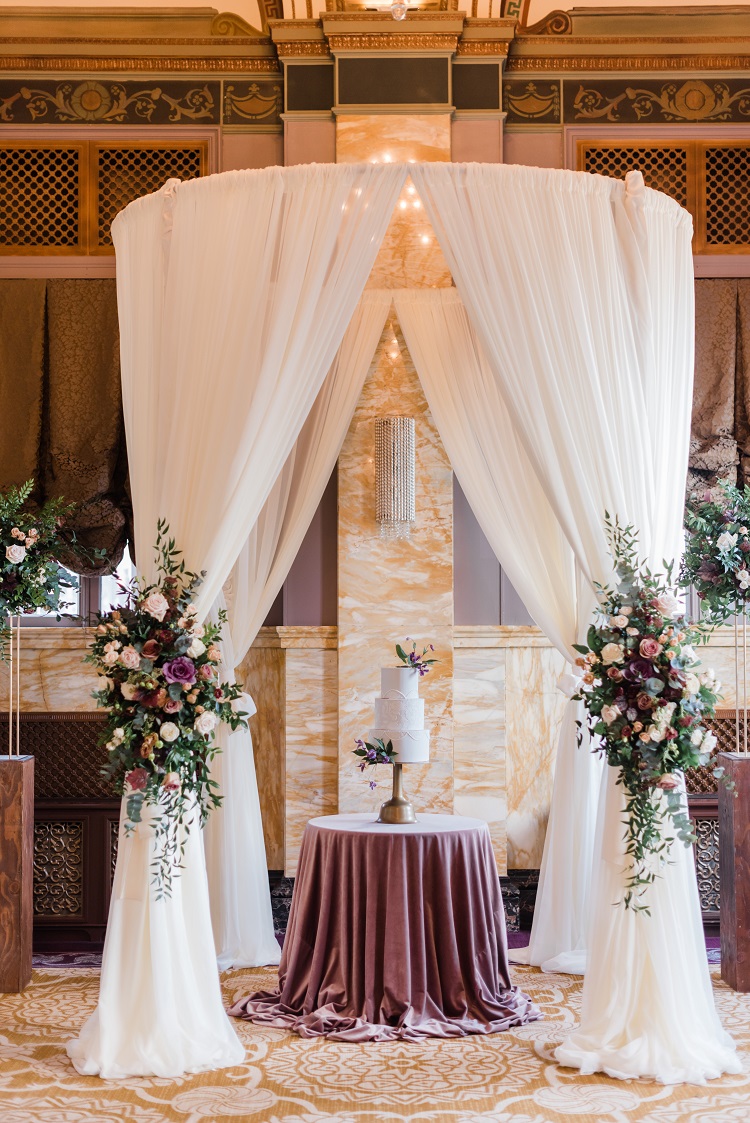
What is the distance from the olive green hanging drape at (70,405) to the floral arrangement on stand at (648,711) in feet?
9.46

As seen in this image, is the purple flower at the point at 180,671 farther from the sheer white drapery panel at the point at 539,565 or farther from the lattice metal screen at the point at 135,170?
the lattice metal screen at the point at 135,170

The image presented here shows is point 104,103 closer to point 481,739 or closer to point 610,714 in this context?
point 481,739

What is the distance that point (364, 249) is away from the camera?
4227 mm

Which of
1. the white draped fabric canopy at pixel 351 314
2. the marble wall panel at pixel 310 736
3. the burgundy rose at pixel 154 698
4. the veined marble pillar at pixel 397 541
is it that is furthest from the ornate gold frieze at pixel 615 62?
the burgundy rose at pixel 154 698

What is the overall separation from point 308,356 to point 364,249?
44 cm

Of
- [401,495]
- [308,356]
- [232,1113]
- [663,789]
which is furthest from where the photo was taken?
[401,495]

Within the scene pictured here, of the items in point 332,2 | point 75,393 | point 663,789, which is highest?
point 332,2

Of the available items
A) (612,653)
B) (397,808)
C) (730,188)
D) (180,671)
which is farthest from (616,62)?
(180,671)

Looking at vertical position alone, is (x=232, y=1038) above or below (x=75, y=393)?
below

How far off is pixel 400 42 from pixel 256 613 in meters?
3.00

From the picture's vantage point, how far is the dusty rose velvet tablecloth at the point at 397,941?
431 centimetres

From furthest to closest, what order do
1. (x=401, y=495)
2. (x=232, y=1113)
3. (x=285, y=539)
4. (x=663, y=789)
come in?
(x=401, y=495) → (x=285, y=539) → (x=663, y=789) → (x=232, y=1113)

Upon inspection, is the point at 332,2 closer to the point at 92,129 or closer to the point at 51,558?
the point at 92,129

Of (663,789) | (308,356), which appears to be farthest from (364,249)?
(663,789)
